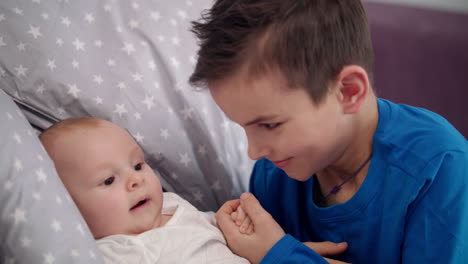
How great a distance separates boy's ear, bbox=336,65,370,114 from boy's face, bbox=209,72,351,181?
0.01 m

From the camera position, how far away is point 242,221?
0.89 meters

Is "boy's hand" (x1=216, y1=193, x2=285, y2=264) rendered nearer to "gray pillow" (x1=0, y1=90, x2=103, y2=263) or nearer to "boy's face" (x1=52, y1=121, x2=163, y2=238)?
"boy's face" (x1=52, y1=121, x2=163, y2=238)

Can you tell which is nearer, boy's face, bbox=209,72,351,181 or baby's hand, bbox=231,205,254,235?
boy's face, bbox=209,72,351,181

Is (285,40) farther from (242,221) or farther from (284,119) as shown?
(242,221)

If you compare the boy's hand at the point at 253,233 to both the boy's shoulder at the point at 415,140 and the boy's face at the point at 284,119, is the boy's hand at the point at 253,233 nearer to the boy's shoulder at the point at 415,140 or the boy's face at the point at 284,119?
the boy's face at the point at 284,119

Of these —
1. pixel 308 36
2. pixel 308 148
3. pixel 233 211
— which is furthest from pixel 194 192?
pixel 308 36

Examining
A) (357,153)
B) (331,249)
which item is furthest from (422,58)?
(331,249)

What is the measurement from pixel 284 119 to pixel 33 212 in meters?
0.41

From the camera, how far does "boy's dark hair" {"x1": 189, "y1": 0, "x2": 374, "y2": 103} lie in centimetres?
69

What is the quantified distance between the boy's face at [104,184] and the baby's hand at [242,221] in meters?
0.16

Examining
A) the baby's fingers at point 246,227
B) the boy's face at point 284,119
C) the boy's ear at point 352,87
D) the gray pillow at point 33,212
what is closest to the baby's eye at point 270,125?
the boy's face at point 284,119

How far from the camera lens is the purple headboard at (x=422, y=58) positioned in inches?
56.6

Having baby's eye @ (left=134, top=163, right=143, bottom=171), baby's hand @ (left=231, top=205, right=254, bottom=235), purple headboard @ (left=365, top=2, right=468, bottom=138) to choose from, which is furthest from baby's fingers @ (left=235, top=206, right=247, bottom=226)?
purple headboard @ (left=365, top=2, right=468, bottom=138)

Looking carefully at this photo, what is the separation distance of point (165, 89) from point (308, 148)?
42 cm
